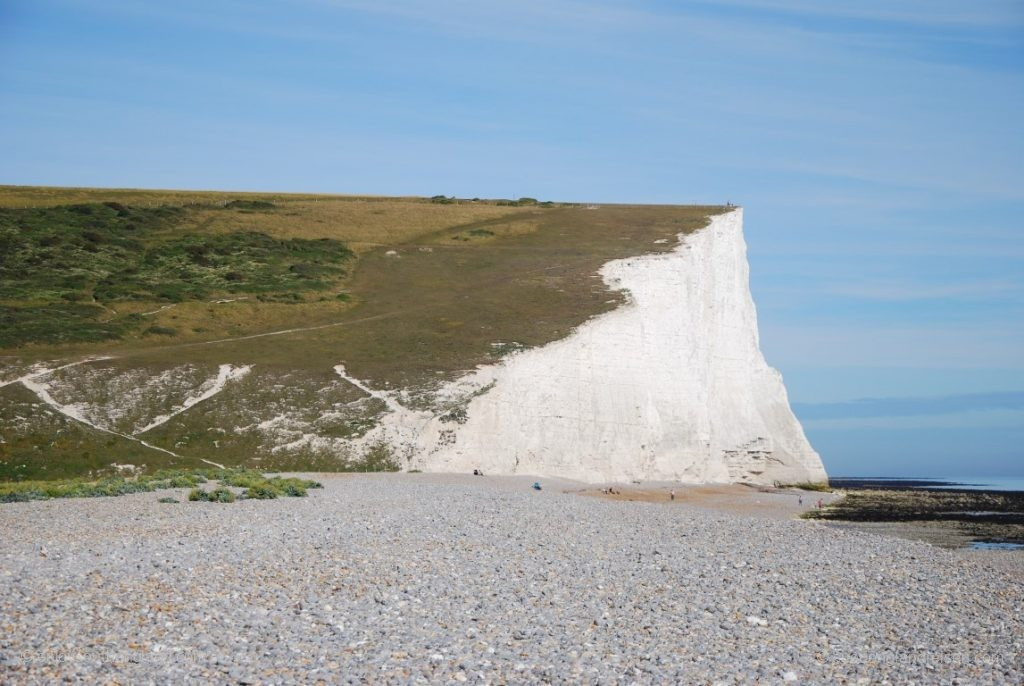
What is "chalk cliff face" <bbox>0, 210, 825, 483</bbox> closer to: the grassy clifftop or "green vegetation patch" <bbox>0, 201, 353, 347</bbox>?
the grassy clifftop

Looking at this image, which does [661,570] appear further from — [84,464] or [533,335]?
[533,335]

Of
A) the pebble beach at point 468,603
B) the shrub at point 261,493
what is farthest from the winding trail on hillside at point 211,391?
the pebble beach at point 468,603

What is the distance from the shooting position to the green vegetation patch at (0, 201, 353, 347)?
63.8 meters

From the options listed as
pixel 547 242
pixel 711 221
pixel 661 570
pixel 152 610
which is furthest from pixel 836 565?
pixel 547 242

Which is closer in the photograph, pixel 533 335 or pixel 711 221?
pixel 533 335

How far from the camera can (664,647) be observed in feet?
48.0

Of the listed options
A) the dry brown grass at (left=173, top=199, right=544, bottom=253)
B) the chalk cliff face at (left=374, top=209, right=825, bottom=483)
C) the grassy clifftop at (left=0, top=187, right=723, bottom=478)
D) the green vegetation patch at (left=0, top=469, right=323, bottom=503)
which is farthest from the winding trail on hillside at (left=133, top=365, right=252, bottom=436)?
the dry brown grass at (left=173, top=199, right=544, bottom=253)

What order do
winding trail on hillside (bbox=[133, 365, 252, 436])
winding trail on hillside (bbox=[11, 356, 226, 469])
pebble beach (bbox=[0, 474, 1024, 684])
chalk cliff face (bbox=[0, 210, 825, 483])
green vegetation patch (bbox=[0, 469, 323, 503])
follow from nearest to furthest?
pebble beach (bbox=[0, 474, 1024, 684]), green vegetation patch (bbox=[0, 469, 323, 503]), winding trail on hillside (bbox=[11, 356, 226, 469]), chalk cliff face (bbox=[0, 210, 825, 483]), winding trail on hillside (bbox=[133, 365, 252, 436])

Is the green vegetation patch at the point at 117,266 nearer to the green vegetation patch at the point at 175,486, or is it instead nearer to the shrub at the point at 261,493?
the green vegetation patch at the point at 175,486

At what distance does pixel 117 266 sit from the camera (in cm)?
7788

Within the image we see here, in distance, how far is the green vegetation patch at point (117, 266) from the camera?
63844 millimetres

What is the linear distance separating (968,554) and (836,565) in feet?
34.0

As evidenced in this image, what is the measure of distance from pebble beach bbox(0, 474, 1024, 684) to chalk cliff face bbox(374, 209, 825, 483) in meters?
21.3

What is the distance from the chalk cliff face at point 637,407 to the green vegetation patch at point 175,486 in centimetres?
1216
